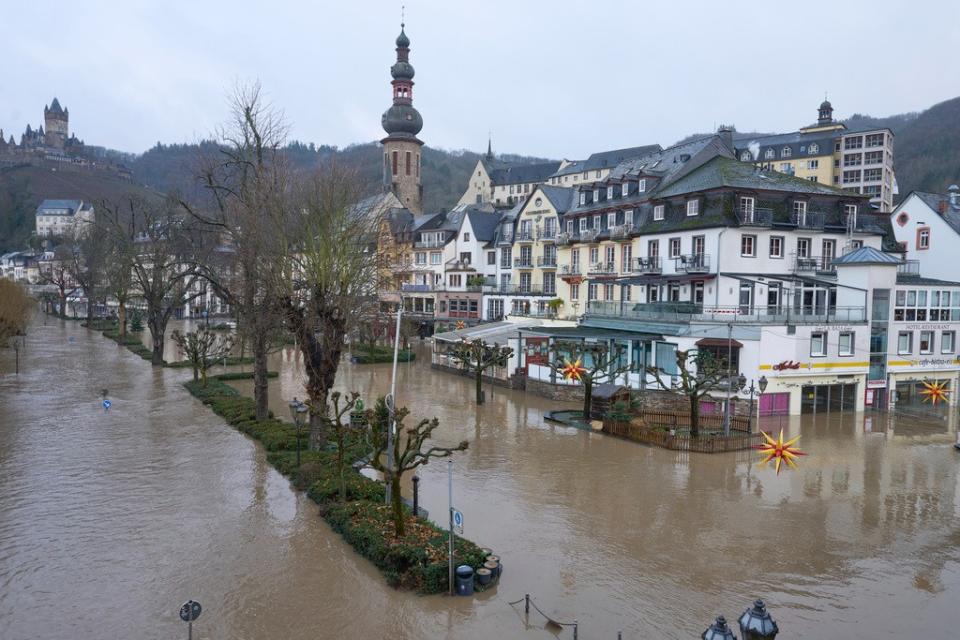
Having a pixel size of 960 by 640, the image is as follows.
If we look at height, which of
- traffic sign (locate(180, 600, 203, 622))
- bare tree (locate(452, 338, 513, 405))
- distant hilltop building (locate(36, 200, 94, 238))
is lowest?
traffic sign (locate(180, 600, 203, 622))

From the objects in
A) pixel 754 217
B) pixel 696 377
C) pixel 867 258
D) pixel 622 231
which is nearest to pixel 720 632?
pixel 696 377

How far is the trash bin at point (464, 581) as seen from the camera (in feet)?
40.2

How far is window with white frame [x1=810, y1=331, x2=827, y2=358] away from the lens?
30530mm

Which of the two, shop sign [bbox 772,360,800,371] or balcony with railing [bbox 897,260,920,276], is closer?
shop sign [bbox 772,360,800,371]

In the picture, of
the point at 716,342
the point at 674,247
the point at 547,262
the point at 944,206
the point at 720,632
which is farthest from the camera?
the point at 547,262

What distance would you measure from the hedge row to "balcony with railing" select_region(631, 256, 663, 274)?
2178 cm

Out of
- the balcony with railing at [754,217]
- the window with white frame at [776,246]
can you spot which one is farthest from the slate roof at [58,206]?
the window with white frame at [776,246]

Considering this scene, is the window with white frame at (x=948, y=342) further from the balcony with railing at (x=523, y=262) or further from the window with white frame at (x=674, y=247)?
the balcony with railing at (x=523, y=262)

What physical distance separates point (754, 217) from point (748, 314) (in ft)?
19.1

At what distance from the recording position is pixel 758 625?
801cm

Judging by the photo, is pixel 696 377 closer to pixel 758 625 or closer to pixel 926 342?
pixel 926 342

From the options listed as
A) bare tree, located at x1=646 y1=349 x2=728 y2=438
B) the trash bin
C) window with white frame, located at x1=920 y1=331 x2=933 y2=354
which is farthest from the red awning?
the trash bin

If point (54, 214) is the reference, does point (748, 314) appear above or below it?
below

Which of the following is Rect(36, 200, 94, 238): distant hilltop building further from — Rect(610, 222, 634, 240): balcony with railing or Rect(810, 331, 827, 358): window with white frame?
Rect(810, 331, 827, 358): window with white frame
